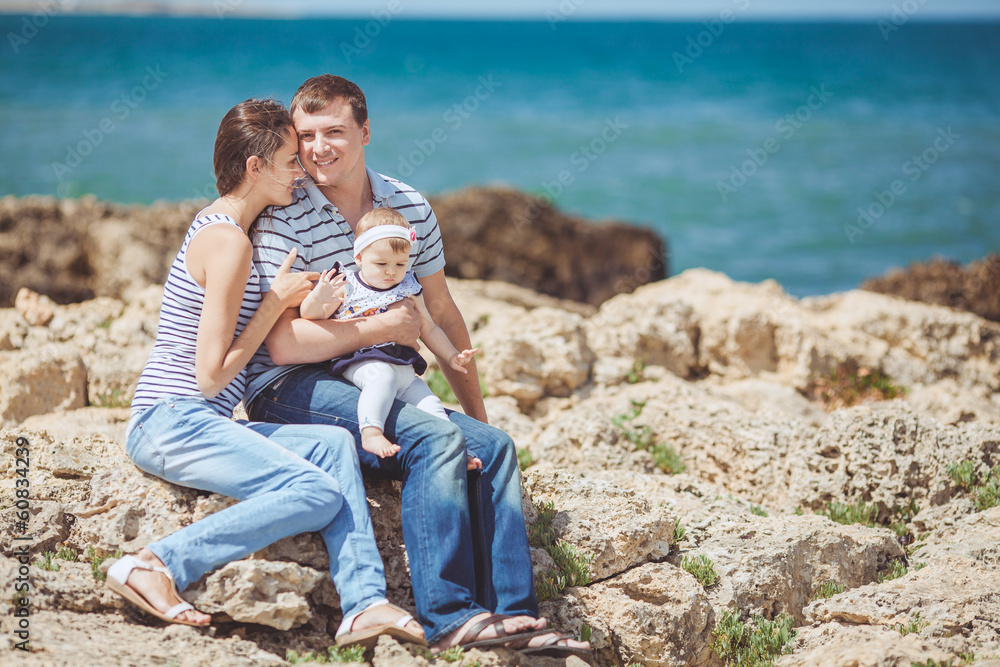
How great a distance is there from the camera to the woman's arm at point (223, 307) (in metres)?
3.77

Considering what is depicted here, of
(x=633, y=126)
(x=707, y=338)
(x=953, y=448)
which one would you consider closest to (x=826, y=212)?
(x=633, y=126)

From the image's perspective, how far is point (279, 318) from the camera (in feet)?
13.3

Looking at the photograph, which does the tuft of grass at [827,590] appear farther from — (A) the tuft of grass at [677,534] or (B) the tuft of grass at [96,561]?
(B) the tuft of grass at [96,561]

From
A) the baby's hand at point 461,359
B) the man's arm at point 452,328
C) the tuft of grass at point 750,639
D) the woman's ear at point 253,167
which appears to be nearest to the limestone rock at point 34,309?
the woman's ear at point 253,167

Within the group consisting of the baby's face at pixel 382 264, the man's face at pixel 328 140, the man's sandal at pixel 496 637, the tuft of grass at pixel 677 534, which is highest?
the man's face at pixel 328 140

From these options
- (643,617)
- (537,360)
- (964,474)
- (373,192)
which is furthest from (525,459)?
(964,474)

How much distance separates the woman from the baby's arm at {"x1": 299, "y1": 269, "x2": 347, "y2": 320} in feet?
0.17

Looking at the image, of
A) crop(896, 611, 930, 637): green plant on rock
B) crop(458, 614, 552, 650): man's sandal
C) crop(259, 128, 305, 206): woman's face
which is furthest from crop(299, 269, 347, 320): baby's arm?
crop(896, 611, 930, 637): green plant on rock

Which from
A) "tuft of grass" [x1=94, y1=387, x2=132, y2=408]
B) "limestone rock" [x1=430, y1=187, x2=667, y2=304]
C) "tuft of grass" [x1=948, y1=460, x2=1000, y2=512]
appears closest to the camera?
"tuft of grass" [x1=948, y1=460, x2=1000, y2=512]

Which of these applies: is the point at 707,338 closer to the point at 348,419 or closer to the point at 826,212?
the point at 348,419

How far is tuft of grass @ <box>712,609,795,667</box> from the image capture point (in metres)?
4.00

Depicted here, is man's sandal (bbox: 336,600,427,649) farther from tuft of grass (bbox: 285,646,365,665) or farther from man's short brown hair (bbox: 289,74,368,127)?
man's short brown hair (bbox: 289,74,368,127)

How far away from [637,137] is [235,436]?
34.3m

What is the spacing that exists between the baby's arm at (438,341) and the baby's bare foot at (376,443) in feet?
2.29
